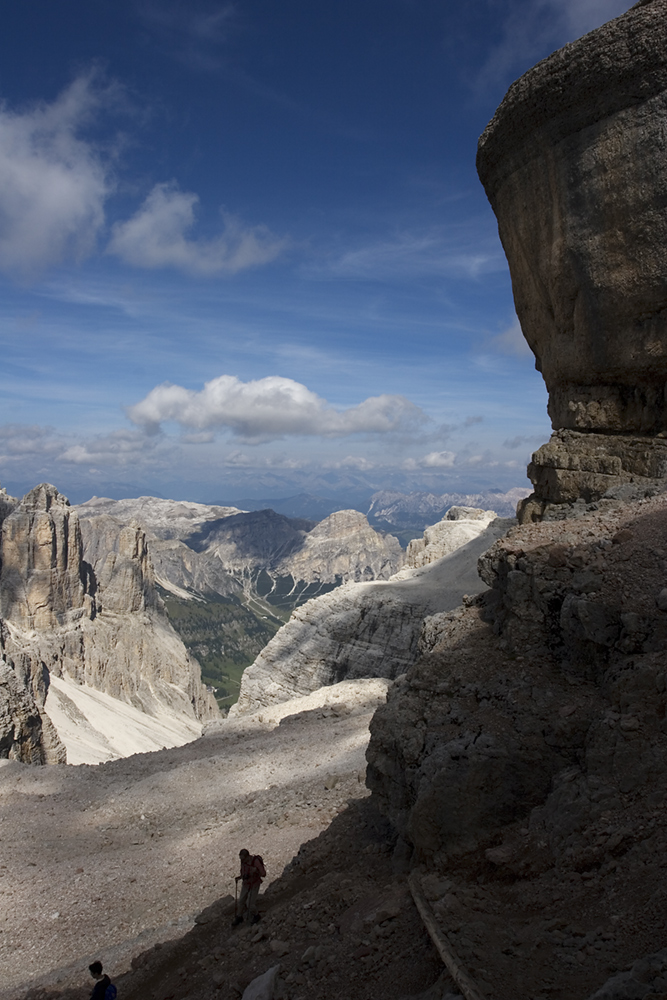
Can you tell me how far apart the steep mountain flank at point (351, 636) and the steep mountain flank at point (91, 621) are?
3660cm

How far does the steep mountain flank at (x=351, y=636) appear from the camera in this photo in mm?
36219

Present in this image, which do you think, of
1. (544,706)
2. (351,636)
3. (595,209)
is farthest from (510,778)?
(351,636)

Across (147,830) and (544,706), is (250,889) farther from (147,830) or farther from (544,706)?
(147,830)

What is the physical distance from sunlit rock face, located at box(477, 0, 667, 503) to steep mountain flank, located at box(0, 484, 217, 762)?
6651cm

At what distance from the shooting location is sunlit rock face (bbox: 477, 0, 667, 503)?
481 inches

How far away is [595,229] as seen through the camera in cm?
1348

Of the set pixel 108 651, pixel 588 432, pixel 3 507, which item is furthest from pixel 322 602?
pixel 3 507

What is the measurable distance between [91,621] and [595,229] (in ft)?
318

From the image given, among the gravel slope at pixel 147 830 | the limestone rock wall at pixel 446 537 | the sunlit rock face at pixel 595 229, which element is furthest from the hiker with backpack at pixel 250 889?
the limestone rock wall at pixel 446 537

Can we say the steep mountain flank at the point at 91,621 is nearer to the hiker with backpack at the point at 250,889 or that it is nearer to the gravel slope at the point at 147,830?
the gravel slope at the point at 147,830

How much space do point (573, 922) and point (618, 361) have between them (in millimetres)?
11878

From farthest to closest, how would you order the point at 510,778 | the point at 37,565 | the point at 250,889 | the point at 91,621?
1. the point at 91,621
2. the point at 37,565
3. the point at 250,889
4. the point at 510,778

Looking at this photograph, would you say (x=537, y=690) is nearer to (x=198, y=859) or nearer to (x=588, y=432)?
(x=588, y=432)

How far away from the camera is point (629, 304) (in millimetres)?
13477
